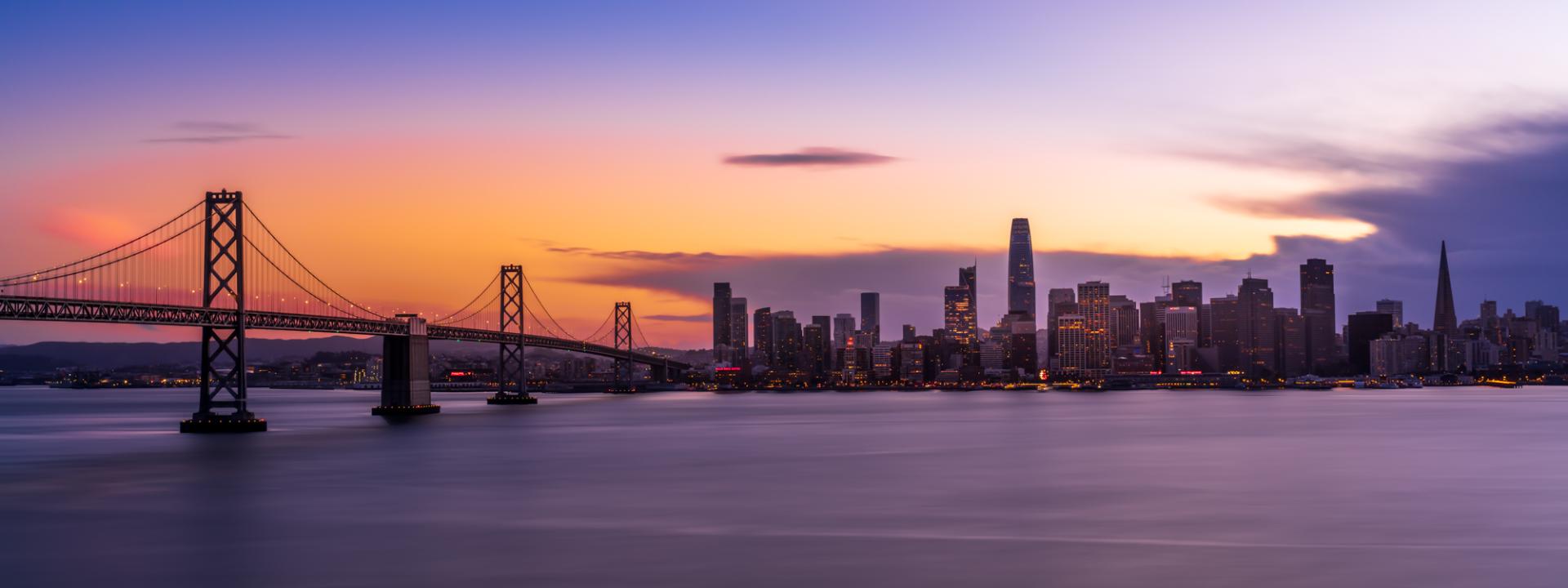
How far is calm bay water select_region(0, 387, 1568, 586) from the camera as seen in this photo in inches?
921

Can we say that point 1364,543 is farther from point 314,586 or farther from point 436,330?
point 436,330

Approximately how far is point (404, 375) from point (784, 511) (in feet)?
204

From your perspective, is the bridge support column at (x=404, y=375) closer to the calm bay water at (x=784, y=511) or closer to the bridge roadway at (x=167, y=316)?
the bridge roadway at (x=167, y=316)

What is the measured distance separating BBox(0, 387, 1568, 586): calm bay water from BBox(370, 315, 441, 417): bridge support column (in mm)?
20137

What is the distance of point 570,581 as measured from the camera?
22.4 m

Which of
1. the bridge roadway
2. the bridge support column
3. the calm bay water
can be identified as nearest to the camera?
the calm bay water

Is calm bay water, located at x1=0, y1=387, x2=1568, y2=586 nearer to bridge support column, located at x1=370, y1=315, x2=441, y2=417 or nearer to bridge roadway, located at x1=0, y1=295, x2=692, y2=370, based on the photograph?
bridge roadway, located at x1=0, y1=295, x2=692, y2=370

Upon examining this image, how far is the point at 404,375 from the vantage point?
90.2 metres

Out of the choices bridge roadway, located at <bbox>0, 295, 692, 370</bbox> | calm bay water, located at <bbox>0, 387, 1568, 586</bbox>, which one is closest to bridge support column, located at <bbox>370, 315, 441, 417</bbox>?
bridge roadway, located at <bbox>0, 295, 692, 370</bbox>

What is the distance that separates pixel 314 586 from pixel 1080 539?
14.4 metres

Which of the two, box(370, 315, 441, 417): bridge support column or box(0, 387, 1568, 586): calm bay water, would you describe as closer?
box(0, 387, 1568, 586): calm bay water

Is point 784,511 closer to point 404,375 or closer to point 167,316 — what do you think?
point 167,316

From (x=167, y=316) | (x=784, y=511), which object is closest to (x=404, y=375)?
(x=167, y=316)

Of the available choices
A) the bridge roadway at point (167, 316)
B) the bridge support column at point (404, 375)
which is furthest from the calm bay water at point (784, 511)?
the bridge support column at point (404, 375)
